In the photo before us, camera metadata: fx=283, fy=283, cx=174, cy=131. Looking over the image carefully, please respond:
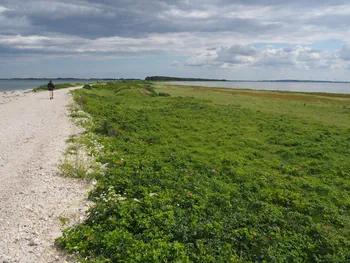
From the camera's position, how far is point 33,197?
9055 mm

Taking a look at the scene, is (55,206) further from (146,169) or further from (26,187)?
(146,169)

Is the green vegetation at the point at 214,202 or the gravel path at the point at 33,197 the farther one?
the green vegetation at the point at 214,202

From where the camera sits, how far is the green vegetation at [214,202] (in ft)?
23.1

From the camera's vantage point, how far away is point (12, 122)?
21484 millimetres

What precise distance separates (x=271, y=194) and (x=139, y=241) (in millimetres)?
6300

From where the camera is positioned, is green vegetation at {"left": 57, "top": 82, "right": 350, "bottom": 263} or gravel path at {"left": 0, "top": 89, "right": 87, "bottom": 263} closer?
gravel path at {"left": 0, "top": 89, "right": 87, "bottom": 263}

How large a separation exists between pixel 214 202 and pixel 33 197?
5924 millimetres

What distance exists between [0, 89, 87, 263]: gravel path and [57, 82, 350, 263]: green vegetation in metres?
0.60

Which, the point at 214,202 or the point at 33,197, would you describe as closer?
the point at 33,197

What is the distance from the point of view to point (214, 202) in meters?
A: 9.69

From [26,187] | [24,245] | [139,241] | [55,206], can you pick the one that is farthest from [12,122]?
[139,241]

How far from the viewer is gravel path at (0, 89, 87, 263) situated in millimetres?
6770

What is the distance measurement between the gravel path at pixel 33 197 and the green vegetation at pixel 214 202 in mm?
603

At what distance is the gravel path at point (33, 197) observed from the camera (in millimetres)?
6770
